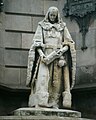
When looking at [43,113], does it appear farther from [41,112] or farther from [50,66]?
[50,66]

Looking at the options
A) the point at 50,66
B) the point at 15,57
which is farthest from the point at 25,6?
the point at 50,66

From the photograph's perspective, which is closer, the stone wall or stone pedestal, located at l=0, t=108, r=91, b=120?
stone pedestal, located at l=0, t=108, r=91, b=120

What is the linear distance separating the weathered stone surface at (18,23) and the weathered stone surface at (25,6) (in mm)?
169

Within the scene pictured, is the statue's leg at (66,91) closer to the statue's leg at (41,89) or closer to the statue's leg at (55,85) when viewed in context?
the statue's leg at (55,85)

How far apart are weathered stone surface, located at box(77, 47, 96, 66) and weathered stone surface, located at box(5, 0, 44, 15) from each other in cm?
167

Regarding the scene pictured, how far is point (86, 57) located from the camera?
13.4m

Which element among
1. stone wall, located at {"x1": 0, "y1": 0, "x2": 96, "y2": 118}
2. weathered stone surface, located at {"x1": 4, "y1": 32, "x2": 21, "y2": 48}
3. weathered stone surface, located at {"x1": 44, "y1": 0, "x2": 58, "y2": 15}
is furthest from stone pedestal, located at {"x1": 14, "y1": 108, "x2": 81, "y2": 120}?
weathered stone surface, located at {"x1": 44, "y1": 0, "x2": 58, "y2": 15}

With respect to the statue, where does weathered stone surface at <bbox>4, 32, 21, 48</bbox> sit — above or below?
above

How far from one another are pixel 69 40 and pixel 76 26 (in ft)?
7.80

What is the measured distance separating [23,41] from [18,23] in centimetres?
52

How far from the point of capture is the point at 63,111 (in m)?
10.6

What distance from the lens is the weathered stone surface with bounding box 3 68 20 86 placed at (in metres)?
13.4

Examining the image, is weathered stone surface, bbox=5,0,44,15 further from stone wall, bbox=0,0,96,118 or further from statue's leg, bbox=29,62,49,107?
statue's leg, bbox=29,62,49,107

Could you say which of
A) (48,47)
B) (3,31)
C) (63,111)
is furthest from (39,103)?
(3,31)
